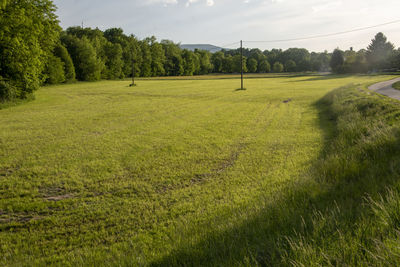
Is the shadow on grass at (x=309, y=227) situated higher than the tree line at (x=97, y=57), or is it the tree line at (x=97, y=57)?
the tree line at (x=97, y=57)

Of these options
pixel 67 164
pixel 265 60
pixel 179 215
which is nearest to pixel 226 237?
pixel 179 215

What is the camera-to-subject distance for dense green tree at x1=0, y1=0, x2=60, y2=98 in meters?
27.3

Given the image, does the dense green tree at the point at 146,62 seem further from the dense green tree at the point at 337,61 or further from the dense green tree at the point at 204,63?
the dense green tree at the point at 337,61

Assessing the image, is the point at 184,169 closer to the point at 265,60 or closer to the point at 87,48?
the point at 87,48

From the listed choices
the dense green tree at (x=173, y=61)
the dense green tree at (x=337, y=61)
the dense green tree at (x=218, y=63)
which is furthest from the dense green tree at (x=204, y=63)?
the dense green tree at (x=337, y=61)

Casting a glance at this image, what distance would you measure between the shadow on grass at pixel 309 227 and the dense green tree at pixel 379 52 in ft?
319

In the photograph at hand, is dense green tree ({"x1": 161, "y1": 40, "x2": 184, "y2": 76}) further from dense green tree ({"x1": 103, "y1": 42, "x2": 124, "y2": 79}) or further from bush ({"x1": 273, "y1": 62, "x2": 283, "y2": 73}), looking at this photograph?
bush ({"x1": 273, "y1": 62, "x2": 283, "y2": 73})

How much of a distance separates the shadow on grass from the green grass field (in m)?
0.02

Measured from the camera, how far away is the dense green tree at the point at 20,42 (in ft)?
89.6

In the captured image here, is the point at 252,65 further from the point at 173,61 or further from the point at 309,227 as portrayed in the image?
the point at 309,227

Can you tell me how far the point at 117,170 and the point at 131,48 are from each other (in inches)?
4444

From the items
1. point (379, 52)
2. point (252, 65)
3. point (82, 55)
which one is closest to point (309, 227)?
point (82, 55)

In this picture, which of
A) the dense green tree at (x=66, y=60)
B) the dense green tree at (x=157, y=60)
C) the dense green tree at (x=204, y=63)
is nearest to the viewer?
the dense green tree at (x=66, y=60)

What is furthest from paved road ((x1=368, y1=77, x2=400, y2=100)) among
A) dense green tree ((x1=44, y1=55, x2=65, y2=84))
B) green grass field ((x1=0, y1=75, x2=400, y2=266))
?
dense green tree ((x1=44, y1=55, x2=65, y2=84))
